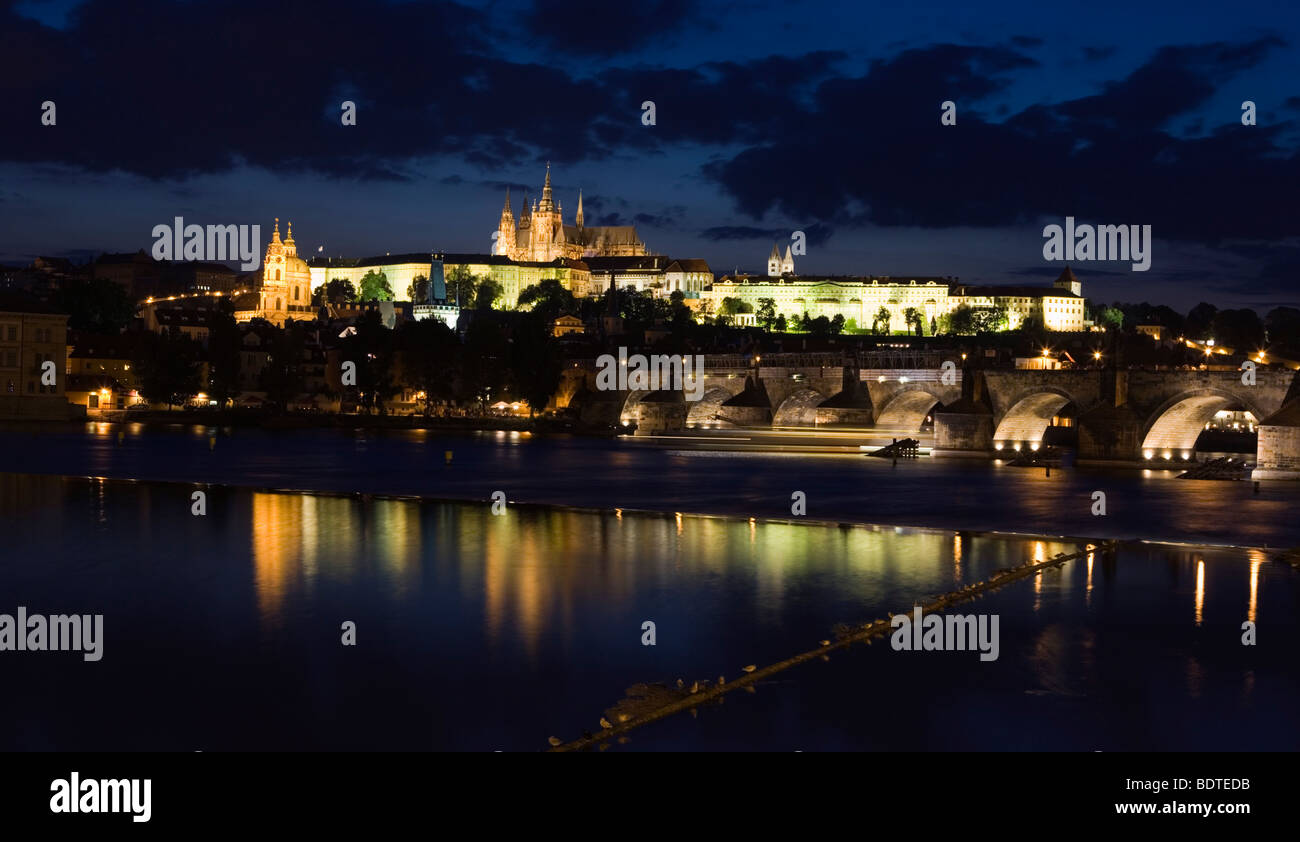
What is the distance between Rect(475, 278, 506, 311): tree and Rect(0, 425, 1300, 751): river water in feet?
367

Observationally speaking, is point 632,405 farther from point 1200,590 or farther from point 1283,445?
point 1200,590

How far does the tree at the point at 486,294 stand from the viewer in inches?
5586

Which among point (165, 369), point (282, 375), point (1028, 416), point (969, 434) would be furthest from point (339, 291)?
point (969, 434)

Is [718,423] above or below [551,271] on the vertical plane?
below

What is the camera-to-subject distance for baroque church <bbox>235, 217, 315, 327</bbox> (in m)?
131

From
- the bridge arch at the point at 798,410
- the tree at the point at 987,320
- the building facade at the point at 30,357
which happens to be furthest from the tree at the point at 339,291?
the bridge arch at the point at 798,410

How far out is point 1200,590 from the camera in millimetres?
16797

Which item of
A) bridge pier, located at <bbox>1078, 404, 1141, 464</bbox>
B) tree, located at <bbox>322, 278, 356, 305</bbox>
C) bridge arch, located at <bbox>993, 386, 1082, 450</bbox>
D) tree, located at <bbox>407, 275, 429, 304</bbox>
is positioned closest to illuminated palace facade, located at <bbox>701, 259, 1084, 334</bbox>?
tree, located at <bbox>407, 275, 429, 304</bbox>

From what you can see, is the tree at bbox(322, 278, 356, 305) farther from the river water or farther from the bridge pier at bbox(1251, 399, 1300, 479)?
the bridge pier at bbox(1251, 399, 1300, 479)

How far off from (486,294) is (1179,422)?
108 m

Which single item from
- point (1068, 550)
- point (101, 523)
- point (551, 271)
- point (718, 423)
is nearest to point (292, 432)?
point (718, 423)

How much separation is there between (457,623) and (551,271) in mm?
139636
